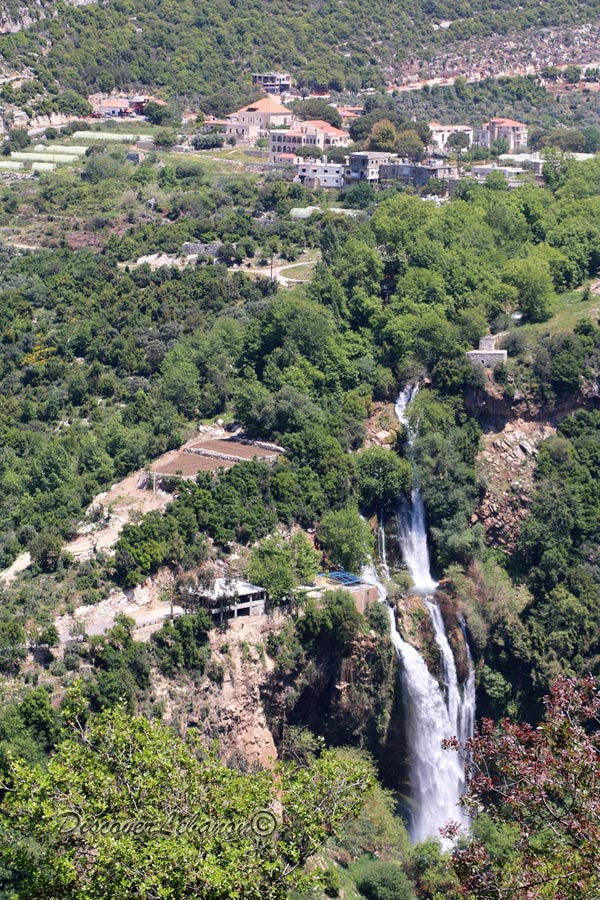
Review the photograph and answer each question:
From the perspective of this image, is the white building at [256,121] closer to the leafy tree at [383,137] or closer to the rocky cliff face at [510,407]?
the leafy tree at [383,137]

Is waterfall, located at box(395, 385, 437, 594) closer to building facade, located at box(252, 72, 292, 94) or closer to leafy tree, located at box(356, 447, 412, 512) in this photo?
leafy tree, located at box(356, 447, 412, 512)

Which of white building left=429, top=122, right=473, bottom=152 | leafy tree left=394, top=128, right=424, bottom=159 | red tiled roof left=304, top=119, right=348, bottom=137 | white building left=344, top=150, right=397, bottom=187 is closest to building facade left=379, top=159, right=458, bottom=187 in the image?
white building left=344, top=150, right=397, bottom=187

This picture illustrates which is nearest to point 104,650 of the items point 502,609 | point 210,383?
point 502,609

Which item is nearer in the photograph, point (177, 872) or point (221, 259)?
point (177, 872)

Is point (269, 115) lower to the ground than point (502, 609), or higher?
higher

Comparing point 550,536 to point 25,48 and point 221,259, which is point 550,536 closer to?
point 221,259

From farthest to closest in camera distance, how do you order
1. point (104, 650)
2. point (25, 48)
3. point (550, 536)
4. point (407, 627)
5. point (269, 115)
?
1. point (25, 48)
2. point (269, 115)
3. point (550, 536)
4. point (407, 627)
5. point (104, 650)

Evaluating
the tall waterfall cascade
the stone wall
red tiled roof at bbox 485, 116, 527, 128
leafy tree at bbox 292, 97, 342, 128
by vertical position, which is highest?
leafy tree at bbox 292, 97, 342, 128
